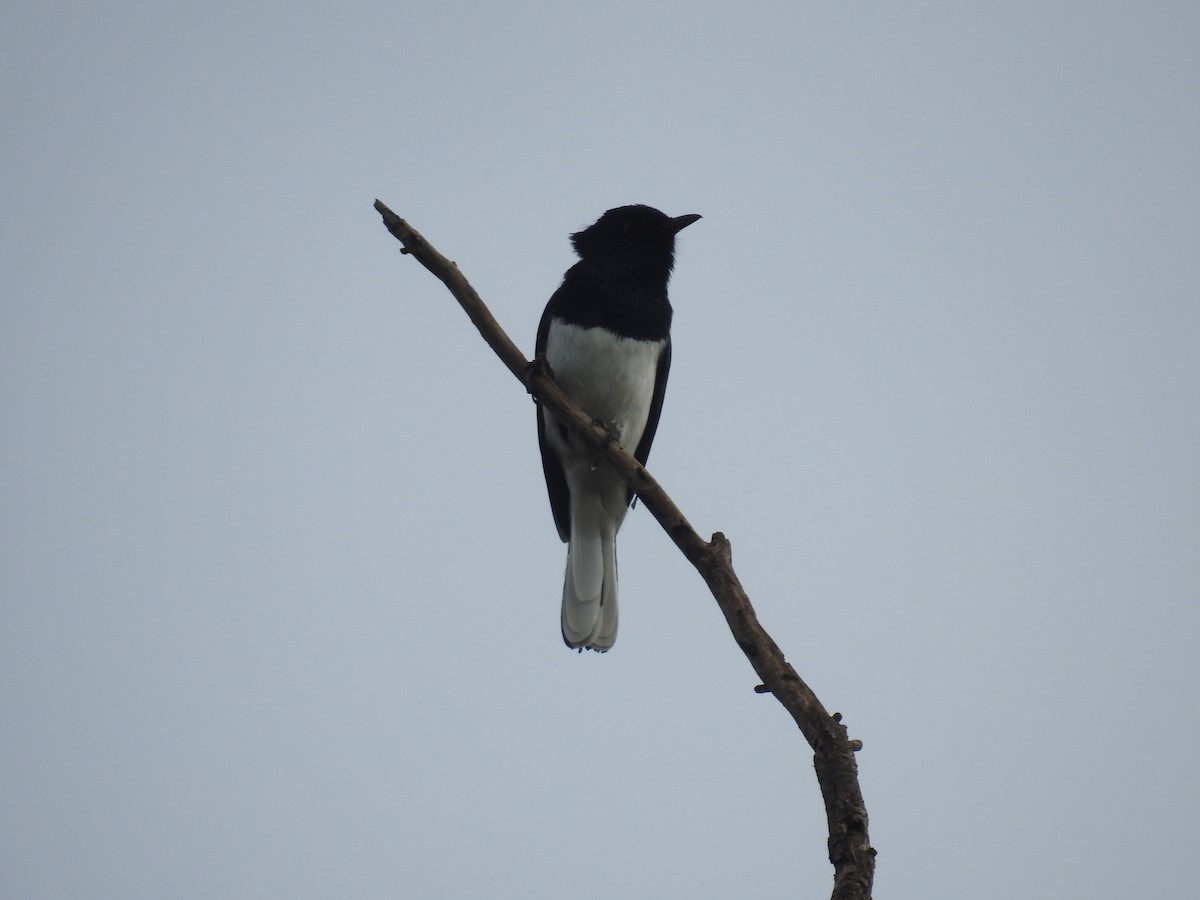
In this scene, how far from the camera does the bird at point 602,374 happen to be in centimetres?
539

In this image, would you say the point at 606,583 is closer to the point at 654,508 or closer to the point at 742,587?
the point at 654,508

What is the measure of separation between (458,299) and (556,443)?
1.68 metres

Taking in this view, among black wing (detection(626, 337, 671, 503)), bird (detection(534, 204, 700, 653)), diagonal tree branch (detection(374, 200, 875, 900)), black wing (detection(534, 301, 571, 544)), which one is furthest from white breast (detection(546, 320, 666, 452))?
diagonal tree branch (detection(374, 200, 875, 900))

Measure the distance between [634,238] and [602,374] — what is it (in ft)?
3.36

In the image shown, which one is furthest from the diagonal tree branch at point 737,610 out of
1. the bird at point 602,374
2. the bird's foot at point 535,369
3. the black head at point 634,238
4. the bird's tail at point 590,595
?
the black head at point 634,238

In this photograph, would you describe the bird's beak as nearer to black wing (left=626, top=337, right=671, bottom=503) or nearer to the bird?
the bird

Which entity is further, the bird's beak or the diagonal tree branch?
the bird's beak

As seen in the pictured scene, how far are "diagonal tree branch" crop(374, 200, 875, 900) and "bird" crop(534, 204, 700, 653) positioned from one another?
724mm

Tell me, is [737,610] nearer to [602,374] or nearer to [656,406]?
[602,374]

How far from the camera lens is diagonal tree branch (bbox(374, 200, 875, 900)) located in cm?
314

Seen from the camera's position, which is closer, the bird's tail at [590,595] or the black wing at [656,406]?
the bird's tail at [590,595]

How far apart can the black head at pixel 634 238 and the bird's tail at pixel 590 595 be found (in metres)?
1.54

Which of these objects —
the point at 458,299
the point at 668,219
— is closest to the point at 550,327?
the point at 668,219

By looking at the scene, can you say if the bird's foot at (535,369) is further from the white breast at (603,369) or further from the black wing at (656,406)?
the black wing at (656,406)
